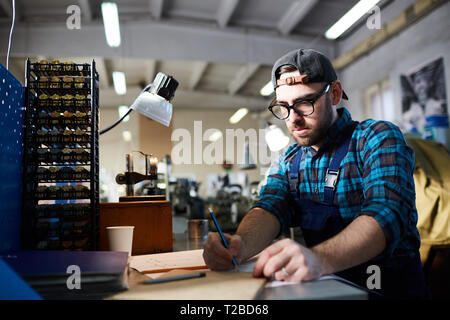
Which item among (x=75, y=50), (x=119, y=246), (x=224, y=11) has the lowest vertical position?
(x=119, y=246)

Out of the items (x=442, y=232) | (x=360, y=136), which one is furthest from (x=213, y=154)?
(x=360, y=136)

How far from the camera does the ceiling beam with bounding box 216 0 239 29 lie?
6258 millimetres

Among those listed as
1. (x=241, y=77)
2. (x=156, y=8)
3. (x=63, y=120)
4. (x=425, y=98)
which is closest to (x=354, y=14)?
(x=425, y=98)

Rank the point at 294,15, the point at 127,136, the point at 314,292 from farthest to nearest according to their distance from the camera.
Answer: the point at 127,136, the point at 294,15, the point at 314,292

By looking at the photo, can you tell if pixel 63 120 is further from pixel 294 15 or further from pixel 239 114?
pixel 239 114

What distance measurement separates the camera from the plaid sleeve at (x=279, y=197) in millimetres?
1290

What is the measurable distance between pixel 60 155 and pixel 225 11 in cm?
615

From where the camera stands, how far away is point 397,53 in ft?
18.6

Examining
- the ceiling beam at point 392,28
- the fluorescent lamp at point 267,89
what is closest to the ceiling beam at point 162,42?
the fluorescent lamp at point 267,89

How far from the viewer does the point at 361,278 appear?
1115 millimetres

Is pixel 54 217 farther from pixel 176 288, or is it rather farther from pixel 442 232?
pixel 442 232

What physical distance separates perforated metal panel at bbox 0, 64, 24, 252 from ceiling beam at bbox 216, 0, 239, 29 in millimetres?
5756
